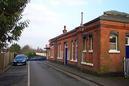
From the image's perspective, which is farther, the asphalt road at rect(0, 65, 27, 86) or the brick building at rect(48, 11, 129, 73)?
the brick building at rect(48, 11, 129, 73)

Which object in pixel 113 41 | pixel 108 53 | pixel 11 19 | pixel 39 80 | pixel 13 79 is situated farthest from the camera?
pixel 113 41

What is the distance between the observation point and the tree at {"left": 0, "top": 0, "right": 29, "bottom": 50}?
15.8 metres

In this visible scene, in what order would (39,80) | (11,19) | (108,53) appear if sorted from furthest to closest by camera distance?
1. (108,53)
2. (39,80)
3. (11,19)

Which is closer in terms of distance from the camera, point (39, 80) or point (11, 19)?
point (11, 19)

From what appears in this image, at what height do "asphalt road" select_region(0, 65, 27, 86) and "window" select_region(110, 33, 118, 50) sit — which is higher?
"window" select_region(110, 33, 118, 50)

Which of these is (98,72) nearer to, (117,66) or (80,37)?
(117,66)

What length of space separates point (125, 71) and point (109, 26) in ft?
13.5

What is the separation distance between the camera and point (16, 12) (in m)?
17.0

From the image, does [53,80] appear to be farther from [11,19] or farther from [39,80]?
[11,19]

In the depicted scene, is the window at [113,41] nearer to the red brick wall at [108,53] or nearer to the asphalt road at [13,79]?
the red brick wall at [108,53]

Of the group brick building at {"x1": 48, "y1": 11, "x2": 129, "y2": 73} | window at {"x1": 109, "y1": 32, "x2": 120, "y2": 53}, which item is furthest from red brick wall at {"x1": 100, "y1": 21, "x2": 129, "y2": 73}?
window at {"x1": 109, "y1": 32, "x2": 120, "y2": 53}

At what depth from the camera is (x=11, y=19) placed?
16.6 meters

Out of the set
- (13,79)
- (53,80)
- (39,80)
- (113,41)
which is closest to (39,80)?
(39,80)

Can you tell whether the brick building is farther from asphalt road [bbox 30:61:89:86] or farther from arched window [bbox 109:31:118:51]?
asphalt road [bbox 30:61:89:86]
